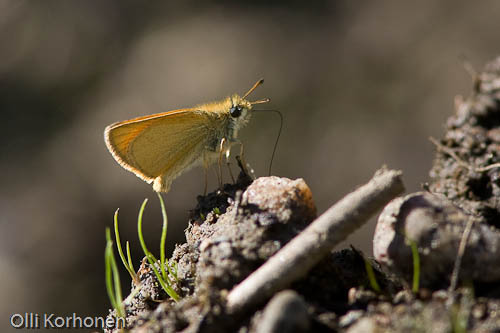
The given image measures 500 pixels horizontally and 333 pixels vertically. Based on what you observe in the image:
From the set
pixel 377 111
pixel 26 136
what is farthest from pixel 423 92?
pixel 26 136

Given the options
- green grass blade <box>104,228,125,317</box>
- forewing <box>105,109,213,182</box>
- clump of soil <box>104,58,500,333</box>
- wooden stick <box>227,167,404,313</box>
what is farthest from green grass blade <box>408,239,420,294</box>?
forewing <box>105,109,213,182</box>

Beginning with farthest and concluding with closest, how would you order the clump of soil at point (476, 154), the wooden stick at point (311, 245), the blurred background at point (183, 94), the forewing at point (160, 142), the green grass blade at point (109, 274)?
the blurred background at point (183, 94), the forewing at point (160, 142), the clump of soil at point (476, 154), the green grass blade at point (109, 274), the wooden stick at point (311, 245)

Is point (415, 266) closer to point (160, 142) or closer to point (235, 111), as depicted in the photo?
point (235, 111)

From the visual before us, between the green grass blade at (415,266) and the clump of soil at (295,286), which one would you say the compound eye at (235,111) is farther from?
the green grass blade at (415,266)

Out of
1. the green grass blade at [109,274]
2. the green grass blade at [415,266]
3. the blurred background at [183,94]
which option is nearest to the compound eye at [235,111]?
the green grass blade at [109,274]

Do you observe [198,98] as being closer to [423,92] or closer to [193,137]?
[423,92]

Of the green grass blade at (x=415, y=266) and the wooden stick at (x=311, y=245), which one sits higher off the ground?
the wooden stick at (x=311, y=245)
